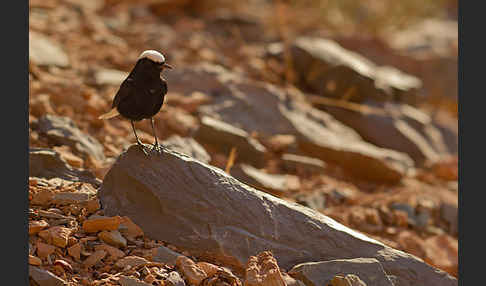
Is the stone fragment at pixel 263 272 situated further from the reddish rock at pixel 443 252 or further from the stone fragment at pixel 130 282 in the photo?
the reddish rock at pixel 443 252

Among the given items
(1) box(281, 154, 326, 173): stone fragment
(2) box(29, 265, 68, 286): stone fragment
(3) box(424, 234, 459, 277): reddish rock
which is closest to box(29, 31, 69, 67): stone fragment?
(1) box(281, 154, 326, 173): stone fragment

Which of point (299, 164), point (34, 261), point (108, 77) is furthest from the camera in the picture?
point (108, 77)

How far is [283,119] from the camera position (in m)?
6.12

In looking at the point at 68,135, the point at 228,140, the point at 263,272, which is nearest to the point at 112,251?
the point at 263,272

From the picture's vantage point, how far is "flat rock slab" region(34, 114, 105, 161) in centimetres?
441

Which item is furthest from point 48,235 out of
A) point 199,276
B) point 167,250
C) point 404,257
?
point 404,257

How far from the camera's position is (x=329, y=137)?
620 centimetres

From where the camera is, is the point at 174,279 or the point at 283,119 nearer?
the point at 174,279

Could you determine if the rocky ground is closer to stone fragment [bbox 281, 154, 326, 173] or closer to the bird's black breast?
stone fragment [bbox 281, 154, 326, 173]

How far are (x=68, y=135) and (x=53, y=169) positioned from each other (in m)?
0.67

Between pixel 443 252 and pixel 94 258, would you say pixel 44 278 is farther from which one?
pixel 443 252

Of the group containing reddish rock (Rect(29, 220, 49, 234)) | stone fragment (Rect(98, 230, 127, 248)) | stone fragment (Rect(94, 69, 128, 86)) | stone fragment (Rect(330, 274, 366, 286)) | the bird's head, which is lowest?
stone fragment (Rect(330, 274, 366, 286))

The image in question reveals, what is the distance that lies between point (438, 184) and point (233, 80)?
2.60 meters

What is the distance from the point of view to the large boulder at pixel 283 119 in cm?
597
